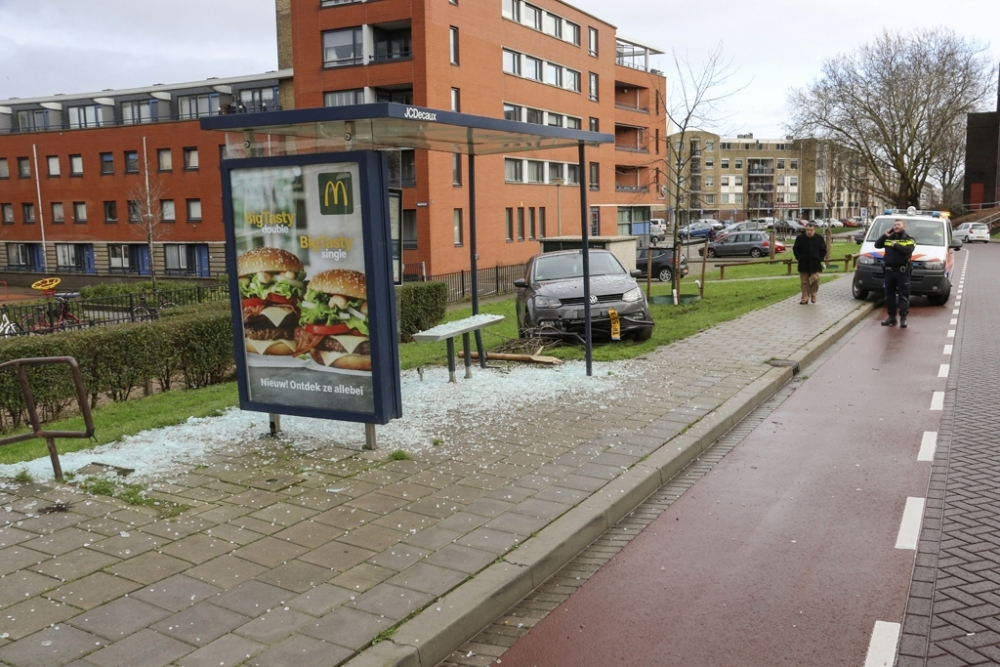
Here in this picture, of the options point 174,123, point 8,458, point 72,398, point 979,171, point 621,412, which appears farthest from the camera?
point 979,171

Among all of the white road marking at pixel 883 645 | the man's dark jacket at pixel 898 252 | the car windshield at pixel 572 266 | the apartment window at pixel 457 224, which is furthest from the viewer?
the apartment window at pixel 457 224

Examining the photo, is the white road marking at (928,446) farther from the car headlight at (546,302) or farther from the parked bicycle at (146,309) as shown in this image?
the parked bicycle at (146,309)

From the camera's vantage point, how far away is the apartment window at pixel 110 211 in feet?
171

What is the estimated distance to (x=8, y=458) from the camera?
7.49 metres

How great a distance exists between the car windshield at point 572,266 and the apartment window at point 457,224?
88.3ft

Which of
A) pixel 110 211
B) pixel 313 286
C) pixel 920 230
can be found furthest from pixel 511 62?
pixel 313 286

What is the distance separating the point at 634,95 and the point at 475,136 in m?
61.8

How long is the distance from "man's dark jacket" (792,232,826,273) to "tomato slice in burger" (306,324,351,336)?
44.5 ft

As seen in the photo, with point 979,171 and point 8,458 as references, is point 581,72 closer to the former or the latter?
point 8,458

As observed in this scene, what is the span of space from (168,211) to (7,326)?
103ft

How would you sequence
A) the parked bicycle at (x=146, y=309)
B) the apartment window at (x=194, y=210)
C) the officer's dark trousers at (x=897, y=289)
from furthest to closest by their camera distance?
the apartment window at (x=194, y=210) < the parked bicycle at (x=146, y=309) < the officer's dark trousers at (x=897, y=289)

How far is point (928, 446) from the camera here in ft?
25.5

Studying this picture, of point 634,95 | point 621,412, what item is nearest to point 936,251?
point 621,412

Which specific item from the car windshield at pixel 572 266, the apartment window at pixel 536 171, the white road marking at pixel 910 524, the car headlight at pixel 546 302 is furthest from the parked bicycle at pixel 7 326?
the apartment window at pixel 536 171
